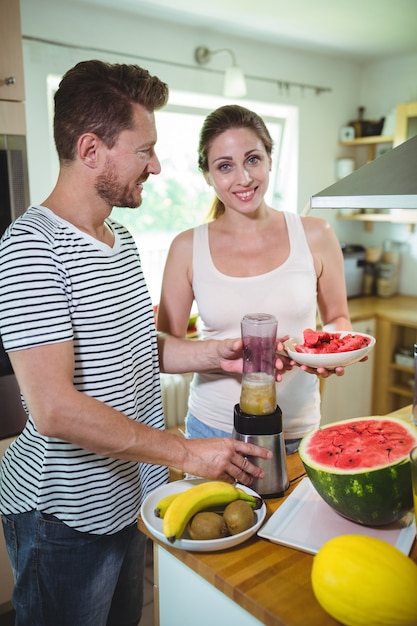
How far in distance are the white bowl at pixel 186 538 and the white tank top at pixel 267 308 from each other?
0.60m

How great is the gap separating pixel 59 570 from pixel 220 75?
297cm

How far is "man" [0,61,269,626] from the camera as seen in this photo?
109 centimetres

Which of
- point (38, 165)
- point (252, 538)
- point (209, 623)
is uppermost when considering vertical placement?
point (38, 165)

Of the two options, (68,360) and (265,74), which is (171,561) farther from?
(265,74)

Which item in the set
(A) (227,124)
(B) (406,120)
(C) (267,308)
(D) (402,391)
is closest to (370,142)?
(B) (406,120)

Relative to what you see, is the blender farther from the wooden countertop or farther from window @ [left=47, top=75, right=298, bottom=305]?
window @ [left=47, top=75, right=298, bottom=305]

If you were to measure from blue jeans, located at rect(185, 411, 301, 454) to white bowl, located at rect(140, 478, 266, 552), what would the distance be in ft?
1.93

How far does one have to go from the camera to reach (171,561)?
1086 millimetres

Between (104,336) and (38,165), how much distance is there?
5.87ft

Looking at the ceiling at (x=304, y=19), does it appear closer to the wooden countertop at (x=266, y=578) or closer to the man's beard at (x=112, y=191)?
the man's beard at (x=112, y=191)

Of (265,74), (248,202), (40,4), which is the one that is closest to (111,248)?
(248,202)

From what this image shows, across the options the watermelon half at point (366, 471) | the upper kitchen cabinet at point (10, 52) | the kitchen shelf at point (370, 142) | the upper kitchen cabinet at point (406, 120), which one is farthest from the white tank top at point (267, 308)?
the kitchen shelf at point (370, 142)

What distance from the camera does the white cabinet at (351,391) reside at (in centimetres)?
371

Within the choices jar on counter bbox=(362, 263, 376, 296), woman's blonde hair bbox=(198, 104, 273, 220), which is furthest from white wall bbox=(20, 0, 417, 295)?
woman's blonde hair bbox=(198, 104, 273, 220)
